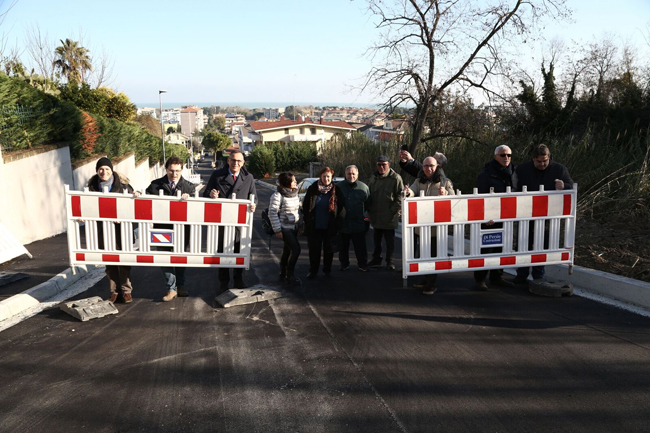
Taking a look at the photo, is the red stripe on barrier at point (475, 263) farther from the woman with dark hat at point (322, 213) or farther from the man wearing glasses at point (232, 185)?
the man wearing glasses at point (232, 185)

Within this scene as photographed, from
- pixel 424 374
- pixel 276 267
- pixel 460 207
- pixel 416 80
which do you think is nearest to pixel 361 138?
pixel 416 80

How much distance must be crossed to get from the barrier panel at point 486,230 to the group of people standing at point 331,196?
5.5 inches

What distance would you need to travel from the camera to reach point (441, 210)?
6.73 metres

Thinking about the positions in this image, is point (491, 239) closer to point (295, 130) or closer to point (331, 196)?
point (331, 196)

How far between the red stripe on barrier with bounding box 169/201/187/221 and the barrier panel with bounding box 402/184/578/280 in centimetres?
284

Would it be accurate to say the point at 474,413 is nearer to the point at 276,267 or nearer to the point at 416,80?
the point at 276,267

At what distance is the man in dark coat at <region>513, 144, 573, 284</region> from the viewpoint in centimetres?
714

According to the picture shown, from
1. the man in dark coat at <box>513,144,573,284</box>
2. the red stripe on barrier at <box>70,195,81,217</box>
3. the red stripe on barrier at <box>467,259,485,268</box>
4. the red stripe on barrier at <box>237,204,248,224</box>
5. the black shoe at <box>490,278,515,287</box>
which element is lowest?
the black shoe at <box>490,278,515,287</box>

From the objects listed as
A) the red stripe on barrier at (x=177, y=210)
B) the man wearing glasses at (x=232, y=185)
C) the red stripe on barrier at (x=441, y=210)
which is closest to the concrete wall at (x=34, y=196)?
the red stripe on barrier at (x=177, y=210)

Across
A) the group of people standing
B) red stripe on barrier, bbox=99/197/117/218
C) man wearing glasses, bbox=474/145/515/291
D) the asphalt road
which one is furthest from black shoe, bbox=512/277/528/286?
red stripe on barrier, bbox=99/197/117/218

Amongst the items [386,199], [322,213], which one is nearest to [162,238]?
[322,213]

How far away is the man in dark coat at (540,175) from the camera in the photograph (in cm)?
714

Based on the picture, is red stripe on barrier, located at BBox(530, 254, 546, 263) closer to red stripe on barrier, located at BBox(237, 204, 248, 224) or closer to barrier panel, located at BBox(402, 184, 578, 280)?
barrier panel, located at BBox(402, 184, 578, 280)

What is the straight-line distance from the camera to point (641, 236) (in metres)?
8.16
